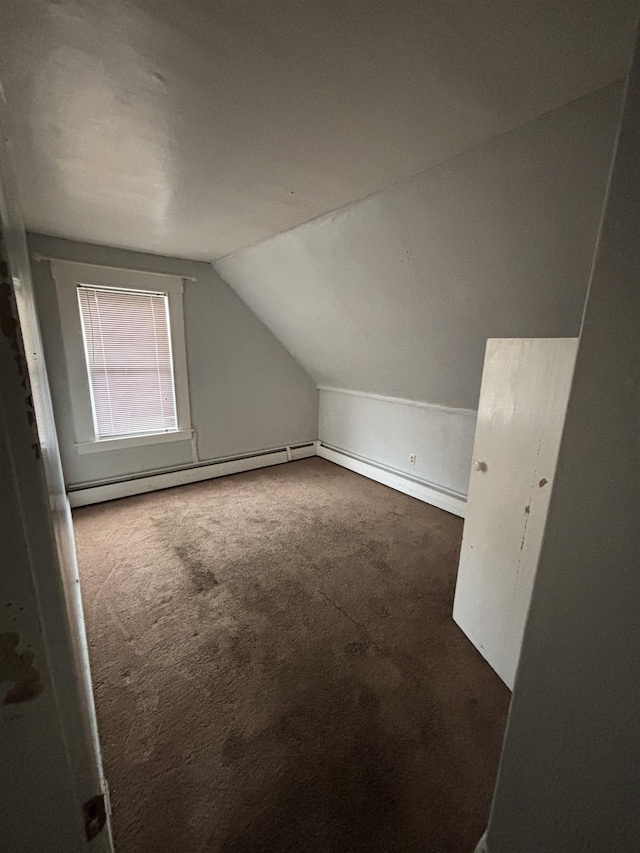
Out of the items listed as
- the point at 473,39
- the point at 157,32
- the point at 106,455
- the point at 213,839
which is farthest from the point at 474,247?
the point at 106,455

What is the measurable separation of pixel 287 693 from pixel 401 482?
93.1 inches

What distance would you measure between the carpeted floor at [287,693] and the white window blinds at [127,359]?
105cm

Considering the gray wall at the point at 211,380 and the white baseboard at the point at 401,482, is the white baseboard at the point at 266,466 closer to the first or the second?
the white baseboard at the point at 401,482

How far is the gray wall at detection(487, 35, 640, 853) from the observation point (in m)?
0.54

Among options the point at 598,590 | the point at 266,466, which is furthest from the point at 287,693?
the point at 266,466

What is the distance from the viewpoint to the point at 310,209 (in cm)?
205

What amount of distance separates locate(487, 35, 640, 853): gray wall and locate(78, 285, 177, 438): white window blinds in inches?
132

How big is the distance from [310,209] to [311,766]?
2647mm

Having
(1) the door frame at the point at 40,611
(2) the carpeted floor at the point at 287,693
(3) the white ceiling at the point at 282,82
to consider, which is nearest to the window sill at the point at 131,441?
(2) the carpeted floor at the point at 287,693

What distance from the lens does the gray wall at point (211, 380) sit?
2.76 metres

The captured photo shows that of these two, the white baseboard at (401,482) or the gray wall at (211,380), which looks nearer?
the gray wall at (211,380)

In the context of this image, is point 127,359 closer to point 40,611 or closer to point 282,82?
point 282,82

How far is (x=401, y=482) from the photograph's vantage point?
3529mm

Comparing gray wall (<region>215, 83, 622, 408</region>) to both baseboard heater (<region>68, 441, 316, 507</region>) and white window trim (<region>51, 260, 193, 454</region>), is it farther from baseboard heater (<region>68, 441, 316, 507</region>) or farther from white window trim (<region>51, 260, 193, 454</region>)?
baseboard heater (<region>68, 441, 316, 507</region>)
